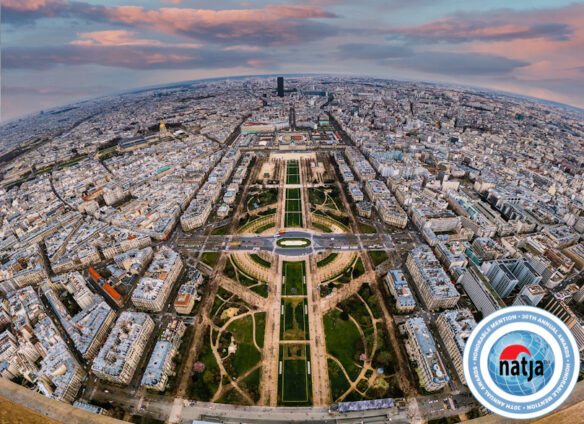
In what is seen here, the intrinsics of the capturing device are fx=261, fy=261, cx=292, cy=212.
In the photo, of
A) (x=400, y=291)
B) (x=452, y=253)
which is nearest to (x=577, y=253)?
(x=452, y=253)

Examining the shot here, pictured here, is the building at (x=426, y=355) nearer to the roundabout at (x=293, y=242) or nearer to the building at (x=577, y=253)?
the roundabout at (x=293, y=242)

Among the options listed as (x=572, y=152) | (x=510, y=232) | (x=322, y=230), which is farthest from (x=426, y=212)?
(x=572, y=152)

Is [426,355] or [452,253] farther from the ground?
[452,253]

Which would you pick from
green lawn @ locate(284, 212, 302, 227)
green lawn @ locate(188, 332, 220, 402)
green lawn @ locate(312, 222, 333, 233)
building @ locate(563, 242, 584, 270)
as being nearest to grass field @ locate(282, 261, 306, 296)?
green lawn @ locate(312, 222, 333, 233)

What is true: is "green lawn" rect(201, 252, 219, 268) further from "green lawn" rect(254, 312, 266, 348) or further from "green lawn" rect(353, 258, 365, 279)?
"green lawn" rect(353, 258, 365, 279)

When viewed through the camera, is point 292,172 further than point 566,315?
Yes

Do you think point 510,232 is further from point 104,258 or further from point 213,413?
point 104,258

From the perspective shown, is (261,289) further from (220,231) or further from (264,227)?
(220,231)
